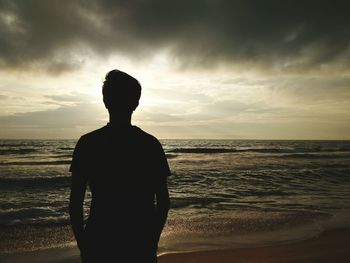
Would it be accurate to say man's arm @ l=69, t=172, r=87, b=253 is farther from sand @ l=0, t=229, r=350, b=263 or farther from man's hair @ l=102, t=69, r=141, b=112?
sand @ l=0, t=229, r=350, b=263

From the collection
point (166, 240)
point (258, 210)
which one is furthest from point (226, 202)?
point (166, 240)

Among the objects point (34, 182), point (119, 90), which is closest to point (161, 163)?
point (119, 90)

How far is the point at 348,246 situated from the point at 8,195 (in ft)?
33.2

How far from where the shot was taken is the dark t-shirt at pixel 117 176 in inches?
77.4

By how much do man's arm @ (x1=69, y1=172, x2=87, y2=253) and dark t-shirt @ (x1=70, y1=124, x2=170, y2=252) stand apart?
0.04 metres

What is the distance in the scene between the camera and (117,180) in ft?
6.48

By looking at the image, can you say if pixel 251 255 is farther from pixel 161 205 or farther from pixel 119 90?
pixel 119 90

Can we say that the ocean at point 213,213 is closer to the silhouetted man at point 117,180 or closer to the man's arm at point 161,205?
the man's arm at point 161,205

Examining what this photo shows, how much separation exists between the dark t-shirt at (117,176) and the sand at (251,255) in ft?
11.6

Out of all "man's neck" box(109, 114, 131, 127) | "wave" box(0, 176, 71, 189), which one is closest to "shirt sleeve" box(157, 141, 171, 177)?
"man's neck" box(109, 114, 131, 127)

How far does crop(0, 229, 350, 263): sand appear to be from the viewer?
17.3 ft

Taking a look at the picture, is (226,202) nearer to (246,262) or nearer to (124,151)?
(246,262)

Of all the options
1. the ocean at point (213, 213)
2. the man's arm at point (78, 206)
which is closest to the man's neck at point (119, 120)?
the man's arm at point (78, 206)

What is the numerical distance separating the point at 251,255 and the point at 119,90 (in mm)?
4445
